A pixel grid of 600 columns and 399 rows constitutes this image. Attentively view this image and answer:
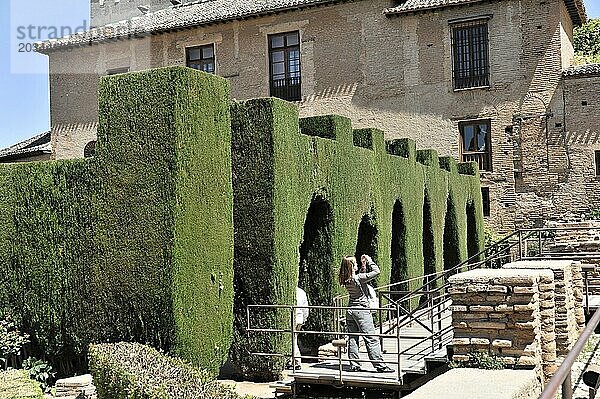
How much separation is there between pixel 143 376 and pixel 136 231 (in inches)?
113

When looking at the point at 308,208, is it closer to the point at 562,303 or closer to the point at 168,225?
the point at 168,225

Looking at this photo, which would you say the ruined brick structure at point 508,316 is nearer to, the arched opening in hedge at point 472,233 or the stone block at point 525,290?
the stone block at point 525,290

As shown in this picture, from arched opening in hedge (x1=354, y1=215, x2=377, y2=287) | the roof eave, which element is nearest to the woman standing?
arched opening in hedge (x1=354, y1=215, x2=377, y2=287)

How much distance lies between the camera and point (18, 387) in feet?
28.7

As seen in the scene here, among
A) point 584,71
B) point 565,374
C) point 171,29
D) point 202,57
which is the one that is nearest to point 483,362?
point 565,374

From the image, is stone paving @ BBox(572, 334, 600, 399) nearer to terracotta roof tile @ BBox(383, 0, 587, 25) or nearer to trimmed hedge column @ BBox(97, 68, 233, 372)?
trimmed hedge column @ BBox(97, 68, 233, 372)

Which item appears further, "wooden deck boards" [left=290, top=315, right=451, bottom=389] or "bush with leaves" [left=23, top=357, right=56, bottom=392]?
"bush with leaves" [left=23, top=357, right=56, bottom=392]

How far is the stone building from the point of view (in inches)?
952

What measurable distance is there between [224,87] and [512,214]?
16.3 metres

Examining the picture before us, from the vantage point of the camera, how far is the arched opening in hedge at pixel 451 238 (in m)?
20.9

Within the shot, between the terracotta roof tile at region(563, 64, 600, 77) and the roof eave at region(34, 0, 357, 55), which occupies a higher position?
the roof eave at region(34, 0, 357, 55)

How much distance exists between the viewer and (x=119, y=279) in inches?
393

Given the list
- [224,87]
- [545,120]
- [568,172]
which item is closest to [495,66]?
[545,120]

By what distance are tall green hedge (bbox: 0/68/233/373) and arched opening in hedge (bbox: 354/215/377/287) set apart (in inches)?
183
